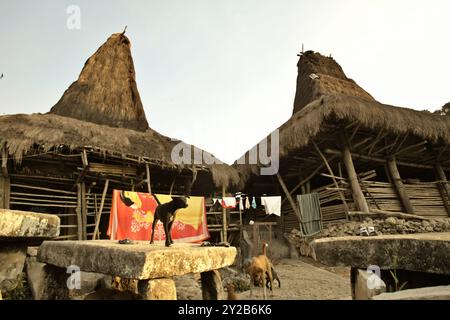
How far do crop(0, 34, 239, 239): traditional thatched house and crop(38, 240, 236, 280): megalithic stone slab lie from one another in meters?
5.63

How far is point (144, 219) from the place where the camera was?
8727 mm

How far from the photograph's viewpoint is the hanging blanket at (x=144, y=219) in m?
8.06

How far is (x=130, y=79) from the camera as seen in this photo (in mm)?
13523

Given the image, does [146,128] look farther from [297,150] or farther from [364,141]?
[364,141]

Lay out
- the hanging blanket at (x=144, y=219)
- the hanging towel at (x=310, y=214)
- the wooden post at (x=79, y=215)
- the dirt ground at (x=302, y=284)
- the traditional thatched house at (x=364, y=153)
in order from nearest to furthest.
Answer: the dirt ground at (x=302, y=284), the hanging blanket at (x=144, y=219), the wooden post at (x=79, y=215), the traditional thatched house at (x=364, y=153), the hanging towel at (x=310, y=214)

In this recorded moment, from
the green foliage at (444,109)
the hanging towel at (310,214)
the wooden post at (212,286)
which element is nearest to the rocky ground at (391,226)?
the hanging towel at (310,214)

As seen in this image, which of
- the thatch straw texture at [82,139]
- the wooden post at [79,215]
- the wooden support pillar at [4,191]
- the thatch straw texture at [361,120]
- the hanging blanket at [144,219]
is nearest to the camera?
the wooden support pillar at [4,191]

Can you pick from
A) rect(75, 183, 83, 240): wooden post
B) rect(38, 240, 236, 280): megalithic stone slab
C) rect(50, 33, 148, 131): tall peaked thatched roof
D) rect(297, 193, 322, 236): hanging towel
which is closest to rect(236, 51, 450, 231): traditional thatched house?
rect(297, 193, 322, 236): hanging towel

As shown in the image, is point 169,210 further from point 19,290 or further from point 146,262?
point 19,290

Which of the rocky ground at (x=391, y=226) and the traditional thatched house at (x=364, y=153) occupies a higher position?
the traditional thatched house at (x=364, y=153)

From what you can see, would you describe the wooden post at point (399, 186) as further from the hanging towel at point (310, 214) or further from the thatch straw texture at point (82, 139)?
the thatch straw texture at point (82, 139)

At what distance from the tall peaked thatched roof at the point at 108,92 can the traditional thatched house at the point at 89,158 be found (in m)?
0.04
